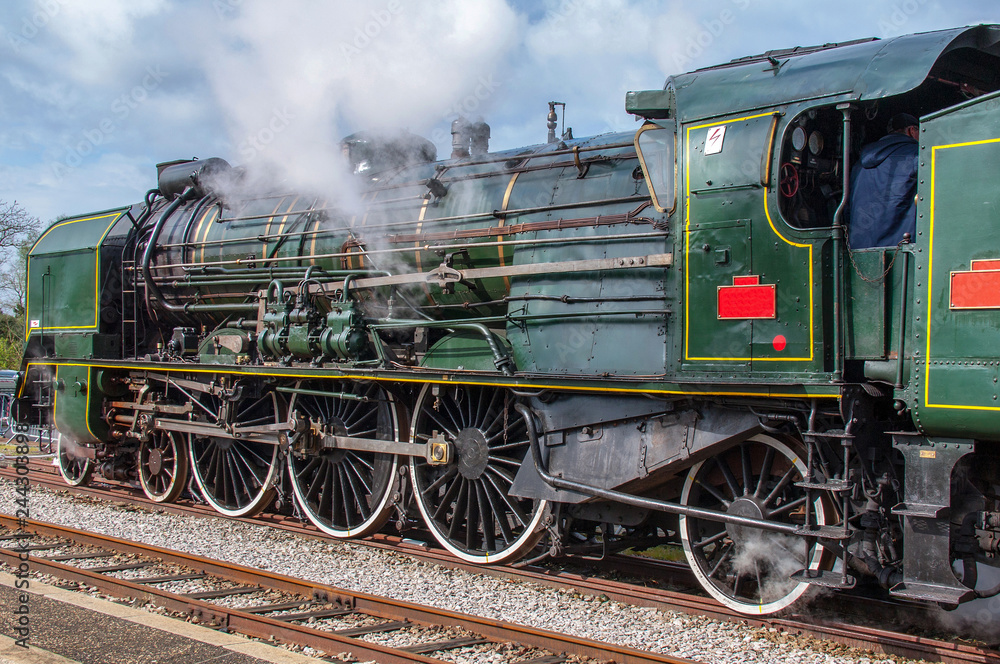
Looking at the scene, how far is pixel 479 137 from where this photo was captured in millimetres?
8742

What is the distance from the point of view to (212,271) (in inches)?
367

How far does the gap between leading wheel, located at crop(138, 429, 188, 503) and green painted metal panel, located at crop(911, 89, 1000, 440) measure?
7908mm

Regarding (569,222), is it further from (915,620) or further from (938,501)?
(915,620)

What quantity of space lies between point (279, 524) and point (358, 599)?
288 centimetres

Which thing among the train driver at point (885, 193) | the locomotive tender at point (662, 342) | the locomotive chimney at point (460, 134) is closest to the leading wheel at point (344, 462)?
the locomotive tender at point (662, 342)

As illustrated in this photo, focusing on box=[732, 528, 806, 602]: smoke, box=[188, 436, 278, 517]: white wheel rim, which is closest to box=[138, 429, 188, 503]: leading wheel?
box=[188, 436, 278, 517]: white wheel rim

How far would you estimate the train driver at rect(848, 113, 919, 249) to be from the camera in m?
4.70

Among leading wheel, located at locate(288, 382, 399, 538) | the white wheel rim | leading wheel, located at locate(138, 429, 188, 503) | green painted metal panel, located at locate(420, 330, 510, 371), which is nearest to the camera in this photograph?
green painted metal panel, located at locate(420, 330, 510, 371)

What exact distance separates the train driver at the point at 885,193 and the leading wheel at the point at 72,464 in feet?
31.7

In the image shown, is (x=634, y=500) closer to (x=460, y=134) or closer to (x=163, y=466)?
(x=460, y=134)

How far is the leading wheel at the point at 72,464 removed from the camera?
35.1 ft

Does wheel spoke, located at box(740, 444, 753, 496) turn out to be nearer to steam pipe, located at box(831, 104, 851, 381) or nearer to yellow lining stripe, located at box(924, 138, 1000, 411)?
steam pipe, located at box(831, 104, 851, 381)

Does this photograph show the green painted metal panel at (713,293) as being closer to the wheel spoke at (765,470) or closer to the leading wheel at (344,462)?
the wheel spoke at (765,470)

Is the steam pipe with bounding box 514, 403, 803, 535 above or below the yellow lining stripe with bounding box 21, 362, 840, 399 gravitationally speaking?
below
